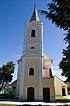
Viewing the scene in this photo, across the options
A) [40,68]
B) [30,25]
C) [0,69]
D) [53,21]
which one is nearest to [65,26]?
[53,21]

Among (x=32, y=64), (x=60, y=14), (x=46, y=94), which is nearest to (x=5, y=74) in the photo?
(x=32, y=64)

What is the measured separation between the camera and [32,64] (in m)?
28.1

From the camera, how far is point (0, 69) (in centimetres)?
4969

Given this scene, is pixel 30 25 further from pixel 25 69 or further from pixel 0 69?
pixel 0 69

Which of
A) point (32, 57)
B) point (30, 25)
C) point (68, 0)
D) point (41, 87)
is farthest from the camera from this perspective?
point (30, 25)

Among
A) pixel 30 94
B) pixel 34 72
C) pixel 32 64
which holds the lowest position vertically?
pixel 30 94

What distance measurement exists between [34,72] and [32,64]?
139 centimetres

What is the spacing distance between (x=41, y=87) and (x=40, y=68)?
3098 mm

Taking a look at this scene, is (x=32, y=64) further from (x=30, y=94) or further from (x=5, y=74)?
(x=5, y=74)

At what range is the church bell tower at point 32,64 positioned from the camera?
26.9 meters

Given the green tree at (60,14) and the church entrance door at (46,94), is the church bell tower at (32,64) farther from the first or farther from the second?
the green tree at (60,14)

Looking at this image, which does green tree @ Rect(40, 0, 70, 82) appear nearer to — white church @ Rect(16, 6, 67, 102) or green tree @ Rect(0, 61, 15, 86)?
white church @ Rect(16, 6, 67, 102)

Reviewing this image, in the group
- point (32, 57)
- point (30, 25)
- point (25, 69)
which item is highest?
point (30, 25)

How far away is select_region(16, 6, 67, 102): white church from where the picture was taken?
26.8m
